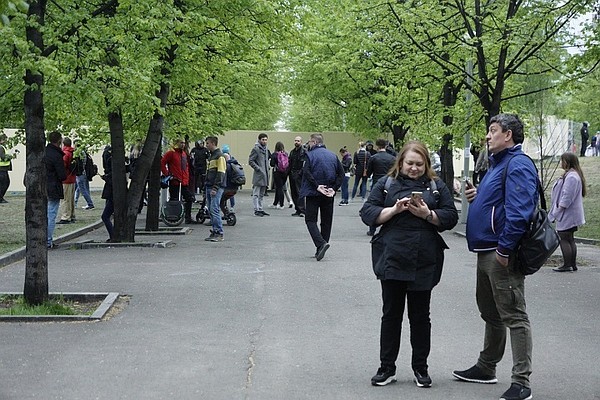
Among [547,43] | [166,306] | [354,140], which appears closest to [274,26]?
[547,43]

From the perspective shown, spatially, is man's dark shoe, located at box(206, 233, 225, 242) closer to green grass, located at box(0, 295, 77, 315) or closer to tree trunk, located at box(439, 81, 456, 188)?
tree trunk, located at box(439, 81, 456, 188)

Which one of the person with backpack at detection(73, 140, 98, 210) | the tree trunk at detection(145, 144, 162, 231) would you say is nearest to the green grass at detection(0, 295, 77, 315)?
the tree trunk at detection(145, 144, 162, 231)

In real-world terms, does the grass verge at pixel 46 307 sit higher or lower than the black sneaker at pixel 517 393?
lower

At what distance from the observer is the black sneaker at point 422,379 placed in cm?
708

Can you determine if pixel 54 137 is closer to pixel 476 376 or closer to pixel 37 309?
pixel 37 309

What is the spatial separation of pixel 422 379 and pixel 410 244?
3.01 feet

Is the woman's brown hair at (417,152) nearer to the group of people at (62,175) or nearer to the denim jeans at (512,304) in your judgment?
the denim jeans at (512,304)

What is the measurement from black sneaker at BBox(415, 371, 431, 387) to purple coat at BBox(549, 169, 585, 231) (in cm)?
751

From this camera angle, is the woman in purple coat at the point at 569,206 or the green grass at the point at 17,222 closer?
the woman in purple coat at the point at 569,206

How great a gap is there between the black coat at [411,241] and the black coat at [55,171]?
1050 centimetres

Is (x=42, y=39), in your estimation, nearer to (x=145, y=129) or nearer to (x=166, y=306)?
(x=166, y=306)

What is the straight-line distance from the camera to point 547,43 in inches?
718

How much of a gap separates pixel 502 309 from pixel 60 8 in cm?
684

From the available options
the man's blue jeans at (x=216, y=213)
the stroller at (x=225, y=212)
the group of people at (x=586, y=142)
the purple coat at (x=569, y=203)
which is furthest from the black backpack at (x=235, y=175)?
the group of people at (x=586, y=142)
